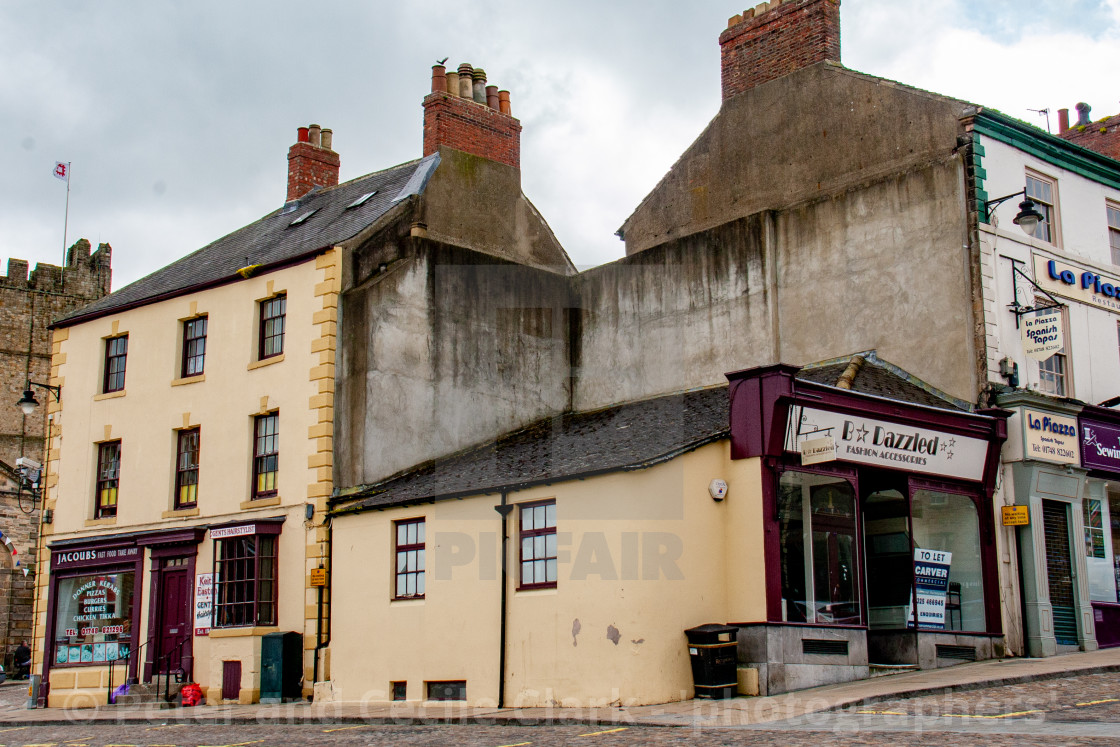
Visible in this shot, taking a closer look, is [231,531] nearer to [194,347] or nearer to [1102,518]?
[194,347]

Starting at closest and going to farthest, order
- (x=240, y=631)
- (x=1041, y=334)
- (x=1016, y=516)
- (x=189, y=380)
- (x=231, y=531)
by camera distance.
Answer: (x=1016, y=516), (x=1041, y=334), (x=240, y=631), (x=231, y=531), (x=189, y=380)

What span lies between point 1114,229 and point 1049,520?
6.55 metres

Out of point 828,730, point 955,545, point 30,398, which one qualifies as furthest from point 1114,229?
point 30,398

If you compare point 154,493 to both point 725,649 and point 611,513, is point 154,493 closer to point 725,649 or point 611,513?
point 611,513

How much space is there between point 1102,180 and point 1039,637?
29.8 ft

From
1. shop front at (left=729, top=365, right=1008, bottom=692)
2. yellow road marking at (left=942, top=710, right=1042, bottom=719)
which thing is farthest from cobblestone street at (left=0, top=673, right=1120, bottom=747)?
shop front at (left=729, top=365, right=1008, bottom=692)

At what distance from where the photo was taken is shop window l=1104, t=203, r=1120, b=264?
2317 cm

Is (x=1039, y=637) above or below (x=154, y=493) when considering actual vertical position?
below

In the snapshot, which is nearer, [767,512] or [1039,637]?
[767,512]

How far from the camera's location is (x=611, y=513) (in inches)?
663

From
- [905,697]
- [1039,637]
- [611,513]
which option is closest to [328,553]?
[611,513]

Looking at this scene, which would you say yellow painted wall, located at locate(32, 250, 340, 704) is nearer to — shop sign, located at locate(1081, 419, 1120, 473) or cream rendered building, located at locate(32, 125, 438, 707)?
cream rendered building, located at locate(32, 125, 438, 707)

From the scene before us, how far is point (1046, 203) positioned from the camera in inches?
861

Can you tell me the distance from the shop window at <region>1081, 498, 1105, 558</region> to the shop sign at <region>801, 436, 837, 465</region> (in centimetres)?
675
